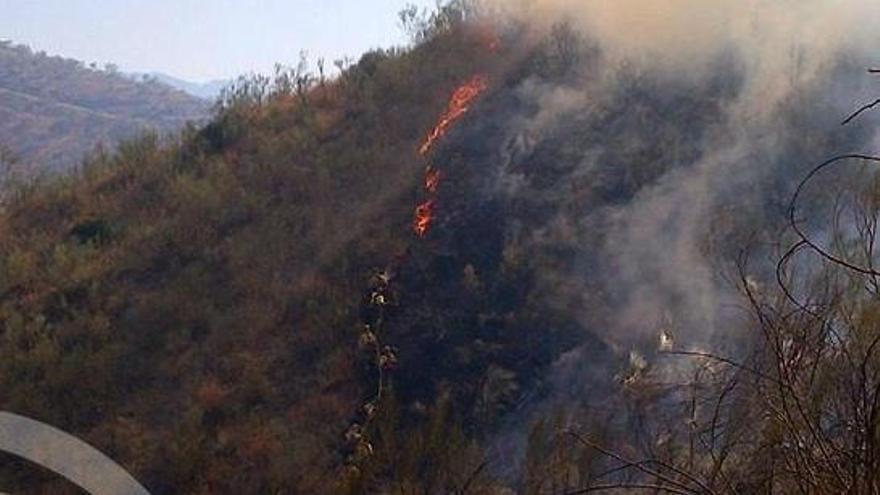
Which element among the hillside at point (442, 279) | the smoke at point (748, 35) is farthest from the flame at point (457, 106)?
the smoke at point (748, 35)

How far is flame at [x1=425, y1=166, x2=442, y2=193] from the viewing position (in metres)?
12.5

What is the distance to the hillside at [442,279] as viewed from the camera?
8719 millimetres

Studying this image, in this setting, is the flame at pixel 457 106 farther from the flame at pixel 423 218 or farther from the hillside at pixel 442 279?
the flame at pixel 423 218

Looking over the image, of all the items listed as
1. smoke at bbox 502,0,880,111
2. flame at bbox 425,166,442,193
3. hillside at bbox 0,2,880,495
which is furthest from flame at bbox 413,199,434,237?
smoke at bbox 502,0,880,111

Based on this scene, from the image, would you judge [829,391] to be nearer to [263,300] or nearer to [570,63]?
[263,300]

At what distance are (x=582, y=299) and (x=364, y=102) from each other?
7059 mm

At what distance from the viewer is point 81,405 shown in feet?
34.1

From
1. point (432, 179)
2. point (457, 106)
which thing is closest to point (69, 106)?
point (457, 106)

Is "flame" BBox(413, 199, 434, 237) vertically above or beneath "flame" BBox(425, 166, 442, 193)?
beneath

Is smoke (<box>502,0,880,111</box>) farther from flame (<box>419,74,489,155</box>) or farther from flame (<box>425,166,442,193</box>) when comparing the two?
flame (<box>425,166,442,193</box>)

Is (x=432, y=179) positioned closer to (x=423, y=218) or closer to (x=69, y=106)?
(x=423, y=218)

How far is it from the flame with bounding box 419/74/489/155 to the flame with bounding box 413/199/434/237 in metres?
1.40

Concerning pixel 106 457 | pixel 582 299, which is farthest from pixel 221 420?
pixel 582 299

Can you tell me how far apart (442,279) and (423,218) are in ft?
4.06
